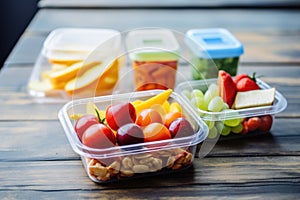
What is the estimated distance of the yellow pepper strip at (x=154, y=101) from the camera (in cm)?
95

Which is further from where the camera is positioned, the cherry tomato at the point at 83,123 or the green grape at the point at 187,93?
the green grape at the point at 187,93

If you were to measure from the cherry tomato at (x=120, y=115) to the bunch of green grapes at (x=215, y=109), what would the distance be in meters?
0.15

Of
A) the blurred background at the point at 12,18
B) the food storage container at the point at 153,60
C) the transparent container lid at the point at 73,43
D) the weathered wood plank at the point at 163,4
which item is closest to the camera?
the food storage container at the point at 153,60

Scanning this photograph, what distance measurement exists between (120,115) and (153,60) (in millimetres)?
314

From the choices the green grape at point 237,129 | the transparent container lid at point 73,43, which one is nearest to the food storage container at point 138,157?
the green grape at point 237,129

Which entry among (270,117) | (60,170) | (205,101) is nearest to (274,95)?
(270,117)

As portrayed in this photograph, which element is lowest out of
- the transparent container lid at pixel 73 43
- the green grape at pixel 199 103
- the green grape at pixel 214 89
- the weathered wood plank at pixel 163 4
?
the weathered wood plank at pixel 163 4

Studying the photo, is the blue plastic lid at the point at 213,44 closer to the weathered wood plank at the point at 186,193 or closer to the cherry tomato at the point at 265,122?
the cherry tomato at the point at 265,122

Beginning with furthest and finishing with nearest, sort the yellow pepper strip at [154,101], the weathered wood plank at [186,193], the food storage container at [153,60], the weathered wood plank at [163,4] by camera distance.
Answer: the weathered wood plank at [163,4] < the food storage container at [153,60] < the yellow pepper strip at [154,101] < the weathered wood plank at [186,193]

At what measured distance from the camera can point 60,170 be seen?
3.03ft

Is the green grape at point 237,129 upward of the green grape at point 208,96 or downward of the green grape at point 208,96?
downward

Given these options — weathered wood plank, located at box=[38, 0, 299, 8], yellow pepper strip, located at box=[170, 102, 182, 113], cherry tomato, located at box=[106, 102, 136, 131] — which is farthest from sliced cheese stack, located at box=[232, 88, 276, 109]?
weathered wood plank, located at box=[38, 0, 299, 8]

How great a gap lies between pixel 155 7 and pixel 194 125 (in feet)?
3.09

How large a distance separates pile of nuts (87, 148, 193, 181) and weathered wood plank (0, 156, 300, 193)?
0.7 inches
